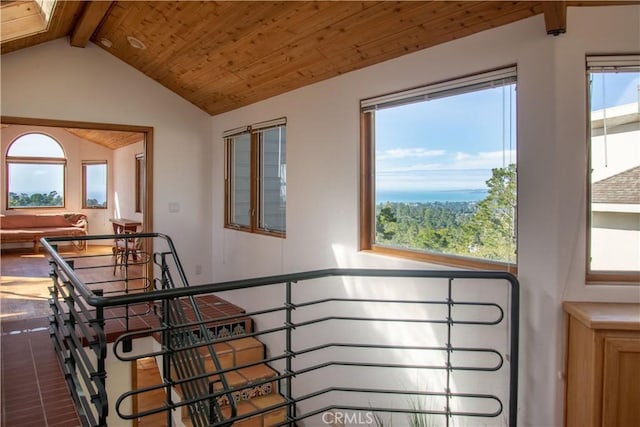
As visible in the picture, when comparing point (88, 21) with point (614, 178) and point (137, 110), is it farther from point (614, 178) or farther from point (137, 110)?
point (614, 178)

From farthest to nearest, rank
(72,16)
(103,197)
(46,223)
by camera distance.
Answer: (103,197) → (46,223) → (72,16)

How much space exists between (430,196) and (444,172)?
203mm

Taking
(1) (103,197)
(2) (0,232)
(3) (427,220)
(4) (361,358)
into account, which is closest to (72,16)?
(3) (427,220)

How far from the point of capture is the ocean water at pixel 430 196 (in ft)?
9.53

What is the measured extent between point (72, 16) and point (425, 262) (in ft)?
13.0

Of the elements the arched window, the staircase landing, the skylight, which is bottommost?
the staircase landing

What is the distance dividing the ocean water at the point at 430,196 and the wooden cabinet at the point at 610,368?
953mm

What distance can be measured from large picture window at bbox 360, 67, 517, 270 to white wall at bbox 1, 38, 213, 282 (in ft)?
9.77

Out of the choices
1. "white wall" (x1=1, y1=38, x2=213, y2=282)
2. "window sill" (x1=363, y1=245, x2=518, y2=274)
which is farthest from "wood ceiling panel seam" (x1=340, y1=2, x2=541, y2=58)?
"white wall" (x1=1, y1=38, x2=213, y2=282)

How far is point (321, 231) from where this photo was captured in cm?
397

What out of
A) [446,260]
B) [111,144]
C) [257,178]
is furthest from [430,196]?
[111,144]

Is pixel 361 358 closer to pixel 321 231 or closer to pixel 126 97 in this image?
pixel 321 231

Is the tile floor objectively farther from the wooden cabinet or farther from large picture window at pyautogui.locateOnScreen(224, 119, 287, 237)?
the wooden cabinet

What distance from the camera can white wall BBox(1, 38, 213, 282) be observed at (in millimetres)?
4715
